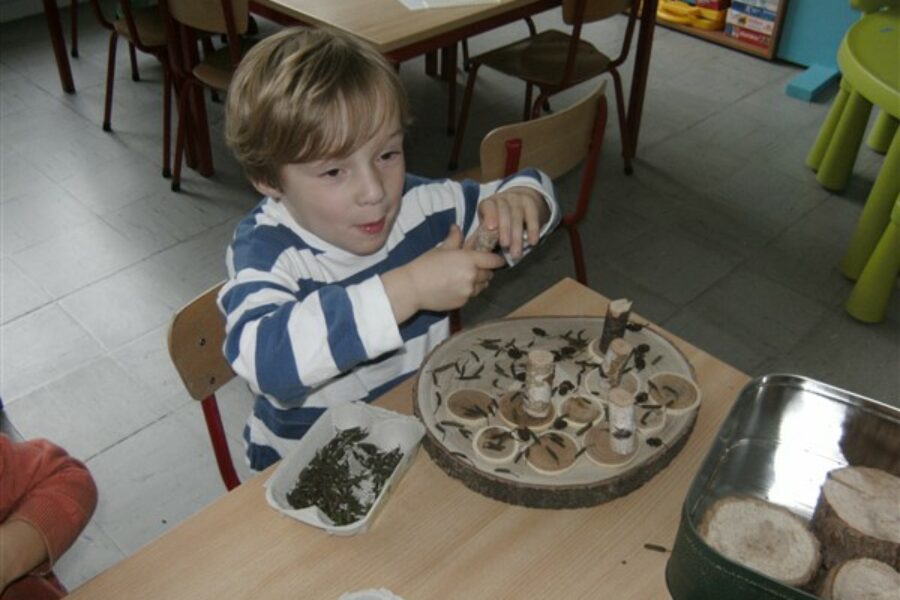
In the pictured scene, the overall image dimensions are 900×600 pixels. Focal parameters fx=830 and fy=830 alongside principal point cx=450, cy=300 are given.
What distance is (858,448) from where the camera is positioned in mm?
882

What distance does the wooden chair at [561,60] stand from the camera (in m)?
2.61

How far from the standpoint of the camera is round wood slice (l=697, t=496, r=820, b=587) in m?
0.79

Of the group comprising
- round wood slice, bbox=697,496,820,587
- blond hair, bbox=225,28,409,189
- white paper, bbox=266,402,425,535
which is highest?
blond hair, bbox=225,28,409,189

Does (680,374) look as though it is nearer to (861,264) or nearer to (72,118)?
(861,264)

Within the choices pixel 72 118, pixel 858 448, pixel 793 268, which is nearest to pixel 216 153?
pixel 72 118

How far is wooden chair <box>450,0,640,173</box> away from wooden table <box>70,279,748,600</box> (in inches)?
74.3

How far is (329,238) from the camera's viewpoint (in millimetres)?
1138

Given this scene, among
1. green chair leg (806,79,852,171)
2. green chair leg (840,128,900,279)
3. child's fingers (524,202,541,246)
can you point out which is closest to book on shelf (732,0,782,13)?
green chair leg (806,79,852,171)

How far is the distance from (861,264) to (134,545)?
2174 mm

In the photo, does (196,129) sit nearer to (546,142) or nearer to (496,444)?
(546,142)

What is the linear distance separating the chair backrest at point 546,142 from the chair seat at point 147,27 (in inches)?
65.6

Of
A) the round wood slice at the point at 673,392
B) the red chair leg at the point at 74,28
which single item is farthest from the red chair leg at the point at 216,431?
the red chair leg at the point at 74,28

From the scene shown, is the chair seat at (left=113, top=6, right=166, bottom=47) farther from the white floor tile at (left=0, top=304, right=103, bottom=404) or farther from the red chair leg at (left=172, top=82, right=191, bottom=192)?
the white floor tile at (left=0, top=304, right=103, bottom=404)

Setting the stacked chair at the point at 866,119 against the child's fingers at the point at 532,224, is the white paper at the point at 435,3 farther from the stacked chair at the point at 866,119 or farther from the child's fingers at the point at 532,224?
the child's fingers at the point at 532,224
